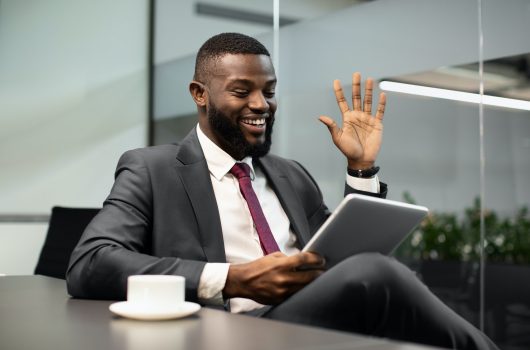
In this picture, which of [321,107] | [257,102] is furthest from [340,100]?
[321,107]

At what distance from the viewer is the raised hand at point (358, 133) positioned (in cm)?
196

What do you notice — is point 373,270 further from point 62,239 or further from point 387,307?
point 62,239

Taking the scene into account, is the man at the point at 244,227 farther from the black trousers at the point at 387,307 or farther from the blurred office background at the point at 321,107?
the blurred office background at the point at 321,107

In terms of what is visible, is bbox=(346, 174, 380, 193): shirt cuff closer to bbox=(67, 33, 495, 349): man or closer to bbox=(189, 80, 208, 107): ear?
bbox=(67, 33, 495, 349): man

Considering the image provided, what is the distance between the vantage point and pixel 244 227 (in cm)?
186

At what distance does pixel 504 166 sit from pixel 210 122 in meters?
1.60

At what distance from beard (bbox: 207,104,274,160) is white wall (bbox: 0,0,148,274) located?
3.35 m

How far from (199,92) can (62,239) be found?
1.03 m

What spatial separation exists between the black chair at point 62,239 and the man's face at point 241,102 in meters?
0.93

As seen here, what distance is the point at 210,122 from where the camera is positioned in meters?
2.04

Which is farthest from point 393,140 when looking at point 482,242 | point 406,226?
point 406,226

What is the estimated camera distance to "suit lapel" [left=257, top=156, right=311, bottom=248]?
193 centimetres

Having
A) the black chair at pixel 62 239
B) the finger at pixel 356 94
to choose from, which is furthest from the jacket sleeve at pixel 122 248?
the black chair at pixel 62 239

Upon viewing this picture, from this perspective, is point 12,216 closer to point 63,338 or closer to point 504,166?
point 504,166
